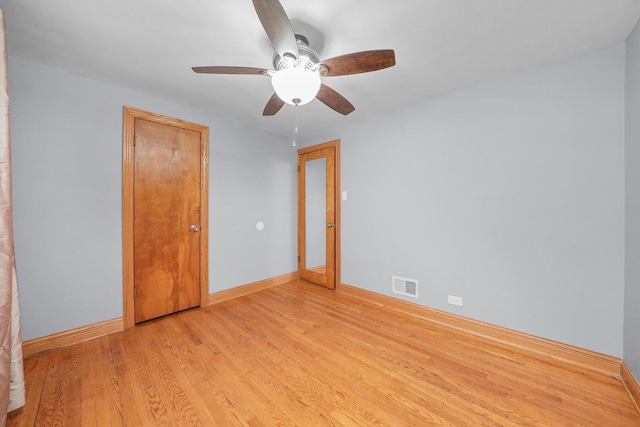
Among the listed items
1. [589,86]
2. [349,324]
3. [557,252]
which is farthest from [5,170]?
[589,86]

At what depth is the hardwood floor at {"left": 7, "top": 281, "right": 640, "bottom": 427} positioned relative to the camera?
4.41 feet

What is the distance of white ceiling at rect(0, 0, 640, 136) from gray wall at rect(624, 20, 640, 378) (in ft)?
0.80

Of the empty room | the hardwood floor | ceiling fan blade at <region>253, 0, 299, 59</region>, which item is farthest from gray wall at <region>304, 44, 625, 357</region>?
ceiling fan blade at <region>253, 0, 299, 59</region>

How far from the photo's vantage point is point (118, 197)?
7.47ft

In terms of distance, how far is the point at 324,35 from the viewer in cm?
156

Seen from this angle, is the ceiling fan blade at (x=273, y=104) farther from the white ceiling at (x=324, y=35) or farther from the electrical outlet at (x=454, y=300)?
the electrical outlet at (x=454, y=300)

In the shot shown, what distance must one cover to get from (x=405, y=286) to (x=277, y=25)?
261 cm

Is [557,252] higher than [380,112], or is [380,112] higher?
[380,112]

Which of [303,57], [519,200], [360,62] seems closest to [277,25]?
[303,57]

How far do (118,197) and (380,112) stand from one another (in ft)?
9.67

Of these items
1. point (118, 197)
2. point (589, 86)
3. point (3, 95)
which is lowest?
point (118, 197)

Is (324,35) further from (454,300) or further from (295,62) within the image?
(454,300)

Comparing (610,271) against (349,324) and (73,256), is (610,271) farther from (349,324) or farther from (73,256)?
(73,256)

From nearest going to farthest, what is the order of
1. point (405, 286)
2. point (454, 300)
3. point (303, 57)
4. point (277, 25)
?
point (277, 25) → point (303, 57) → point (454, 300) → point (405, 286)
